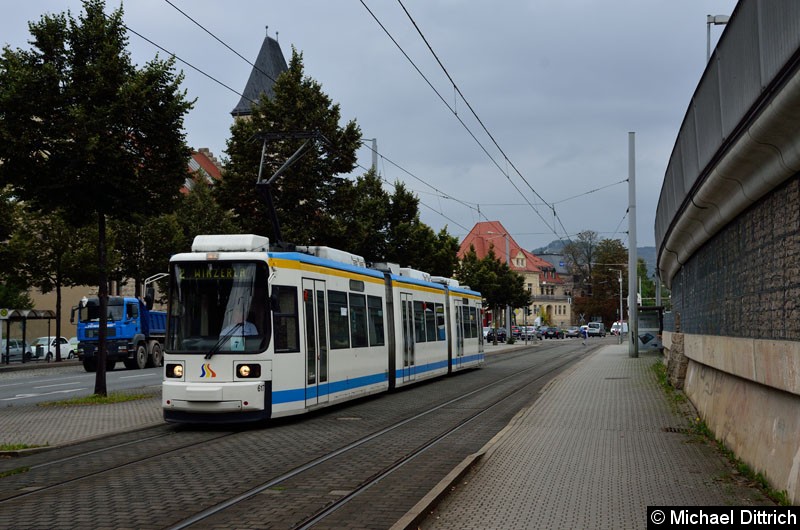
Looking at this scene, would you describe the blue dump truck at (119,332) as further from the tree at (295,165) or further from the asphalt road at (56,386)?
the tree at (295,165)

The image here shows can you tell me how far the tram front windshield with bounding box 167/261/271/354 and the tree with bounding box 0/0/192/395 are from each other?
4.93m

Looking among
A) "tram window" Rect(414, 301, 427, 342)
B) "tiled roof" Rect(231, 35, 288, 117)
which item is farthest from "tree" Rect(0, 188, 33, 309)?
"tiled roof" Rect(231, 35, 288, 117)

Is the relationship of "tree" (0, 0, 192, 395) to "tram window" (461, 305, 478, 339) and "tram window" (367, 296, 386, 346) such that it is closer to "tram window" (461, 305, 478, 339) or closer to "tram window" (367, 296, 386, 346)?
"tram window" (367, 296, 386, 346)

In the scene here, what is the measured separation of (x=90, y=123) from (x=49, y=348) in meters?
29.7

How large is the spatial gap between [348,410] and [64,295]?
185 feet

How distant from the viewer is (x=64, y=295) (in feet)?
221

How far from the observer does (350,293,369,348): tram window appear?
1664 centimetres

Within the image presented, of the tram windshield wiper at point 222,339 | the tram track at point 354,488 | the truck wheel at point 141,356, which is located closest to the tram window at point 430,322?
the tram track at point 354,488

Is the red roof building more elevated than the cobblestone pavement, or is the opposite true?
the red roof building

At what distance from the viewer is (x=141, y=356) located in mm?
35219

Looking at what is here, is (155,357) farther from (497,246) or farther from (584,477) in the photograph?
(497,246)

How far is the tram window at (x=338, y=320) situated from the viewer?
15.4 metres

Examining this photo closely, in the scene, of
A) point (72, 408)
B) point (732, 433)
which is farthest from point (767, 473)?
point (72, 408)

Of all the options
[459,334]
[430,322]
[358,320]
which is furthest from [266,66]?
[358,320]
